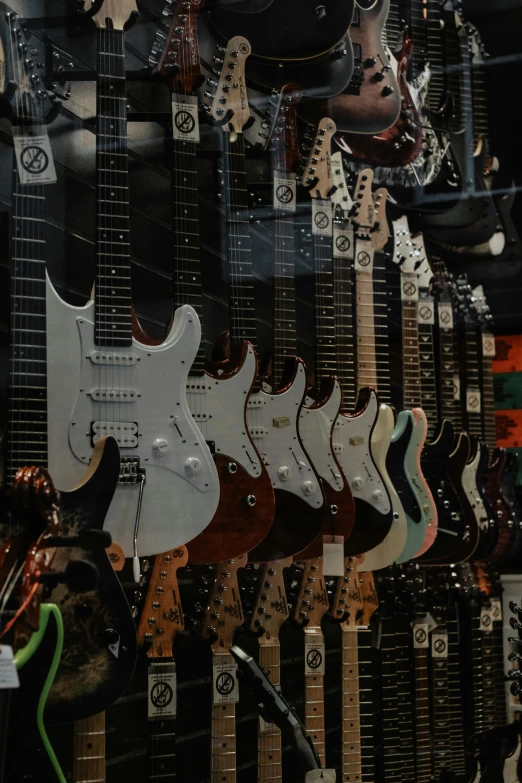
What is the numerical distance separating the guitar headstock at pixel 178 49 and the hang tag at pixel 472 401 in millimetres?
2526

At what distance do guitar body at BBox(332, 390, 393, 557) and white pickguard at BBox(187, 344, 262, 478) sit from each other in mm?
696

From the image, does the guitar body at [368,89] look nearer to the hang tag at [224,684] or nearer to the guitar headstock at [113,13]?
the guitar headstock at [113,13]

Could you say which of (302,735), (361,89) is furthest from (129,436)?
(361,89)

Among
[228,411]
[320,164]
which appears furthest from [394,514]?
[320,164]

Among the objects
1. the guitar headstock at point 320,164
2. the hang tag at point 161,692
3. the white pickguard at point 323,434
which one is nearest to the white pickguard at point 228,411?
the white pickguard at point 323,434

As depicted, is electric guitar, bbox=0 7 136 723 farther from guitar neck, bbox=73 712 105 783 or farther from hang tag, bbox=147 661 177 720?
hang tag, bbox=147 661 177 720

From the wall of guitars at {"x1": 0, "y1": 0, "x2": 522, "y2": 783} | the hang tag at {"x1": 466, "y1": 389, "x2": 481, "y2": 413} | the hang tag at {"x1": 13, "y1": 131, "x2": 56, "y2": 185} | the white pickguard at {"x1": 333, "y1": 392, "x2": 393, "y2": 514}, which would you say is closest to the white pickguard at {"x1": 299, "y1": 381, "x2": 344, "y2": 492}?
the wall of guitars at {"x1": 0, "y1": 0, "x2": 522, "y2": 783}

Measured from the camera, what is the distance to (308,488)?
329cm

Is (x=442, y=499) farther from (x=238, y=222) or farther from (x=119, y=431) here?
(x=119, y=431)

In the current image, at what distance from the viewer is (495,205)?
5230mm

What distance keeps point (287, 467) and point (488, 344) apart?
235 centimetres

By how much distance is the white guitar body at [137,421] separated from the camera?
2.59 metres

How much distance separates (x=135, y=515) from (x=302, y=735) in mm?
823

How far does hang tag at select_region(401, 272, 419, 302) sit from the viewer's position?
4.75 meters
